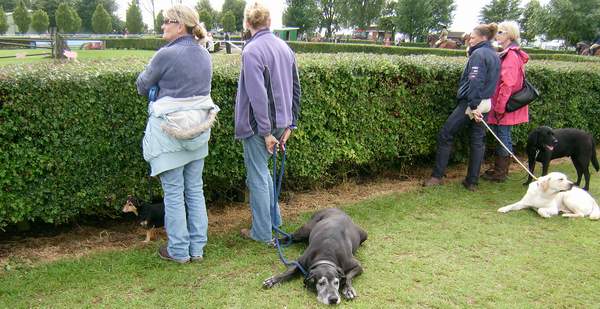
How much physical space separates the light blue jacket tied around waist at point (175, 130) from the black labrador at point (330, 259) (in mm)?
1345

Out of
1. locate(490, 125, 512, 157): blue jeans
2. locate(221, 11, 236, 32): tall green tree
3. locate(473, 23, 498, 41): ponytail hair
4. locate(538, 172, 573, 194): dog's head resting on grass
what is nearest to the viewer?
locate(538, 172, 573, 194): dog's head resting on grass

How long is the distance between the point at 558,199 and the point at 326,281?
12.5 ft

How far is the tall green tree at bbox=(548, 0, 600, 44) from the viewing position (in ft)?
131

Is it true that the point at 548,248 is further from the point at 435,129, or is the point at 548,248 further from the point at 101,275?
the point at 101,275

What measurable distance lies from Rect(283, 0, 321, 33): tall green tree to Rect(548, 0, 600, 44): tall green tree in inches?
1504

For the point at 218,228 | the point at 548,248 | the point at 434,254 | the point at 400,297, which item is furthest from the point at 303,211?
the point at 548,248

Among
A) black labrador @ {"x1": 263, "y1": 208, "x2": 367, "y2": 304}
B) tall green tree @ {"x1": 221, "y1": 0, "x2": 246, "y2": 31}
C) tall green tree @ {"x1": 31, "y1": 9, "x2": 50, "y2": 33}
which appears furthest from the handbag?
tall green tree @ {"x1": 221, "y1": 0, "x2": 246, "y2": 31}

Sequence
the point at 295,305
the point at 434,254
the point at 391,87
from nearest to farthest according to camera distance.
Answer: the point at 295,305, the point at 434,254, the point at 391,87

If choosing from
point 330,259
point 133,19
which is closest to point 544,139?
point 330,259

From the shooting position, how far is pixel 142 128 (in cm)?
487

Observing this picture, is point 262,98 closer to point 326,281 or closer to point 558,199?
point 326,281

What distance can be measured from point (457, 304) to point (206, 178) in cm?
305

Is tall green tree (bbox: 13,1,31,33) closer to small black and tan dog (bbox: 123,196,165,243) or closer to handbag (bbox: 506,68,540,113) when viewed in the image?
small black and tan dog (bbox: 123,196,165,243)

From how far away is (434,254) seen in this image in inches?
185
